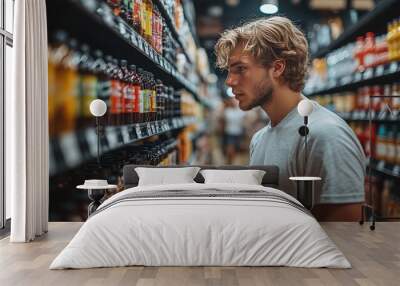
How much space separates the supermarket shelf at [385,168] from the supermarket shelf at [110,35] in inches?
78.0

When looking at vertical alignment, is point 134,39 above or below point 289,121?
above

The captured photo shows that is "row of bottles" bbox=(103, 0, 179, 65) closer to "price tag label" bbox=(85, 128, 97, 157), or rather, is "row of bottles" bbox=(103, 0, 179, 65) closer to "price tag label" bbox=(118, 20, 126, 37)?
"price tag label" bbox=(118, 20, 126, 37)

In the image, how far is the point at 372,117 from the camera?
20.1ft

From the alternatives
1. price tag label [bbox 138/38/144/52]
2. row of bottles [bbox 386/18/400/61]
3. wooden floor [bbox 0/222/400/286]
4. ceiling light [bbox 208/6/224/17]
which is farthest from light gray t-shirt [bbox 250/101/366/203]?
price tag label [bbox 138/38/144/52]

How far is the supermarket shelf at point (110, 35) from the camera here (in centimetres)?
536

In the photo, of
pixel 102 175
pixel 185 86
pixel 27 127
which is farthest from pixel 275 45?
pixel 27 127

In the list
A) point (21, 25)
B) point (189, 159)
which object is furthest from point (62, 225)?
point (21, 25)

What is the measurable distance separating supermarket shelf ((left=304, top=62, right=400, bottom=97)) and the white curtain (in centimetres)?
271

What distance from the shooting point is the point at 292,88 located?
6.12 metres

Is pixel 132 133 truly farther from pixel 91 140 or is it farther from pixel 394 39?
pixel 394 39

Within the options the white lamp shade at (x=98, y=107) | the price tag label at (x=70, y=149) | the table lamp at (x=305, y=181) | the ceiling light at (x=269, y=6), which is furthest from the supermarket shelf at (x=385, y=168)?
Answer: the price tag label at (x=70, y=149)

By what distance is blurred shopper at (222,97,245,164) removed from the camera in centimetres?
630

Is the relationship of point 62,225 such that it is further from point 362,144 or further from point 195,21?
point 362,144

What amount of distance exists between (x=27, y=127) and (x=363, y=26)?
3559 millimetres
